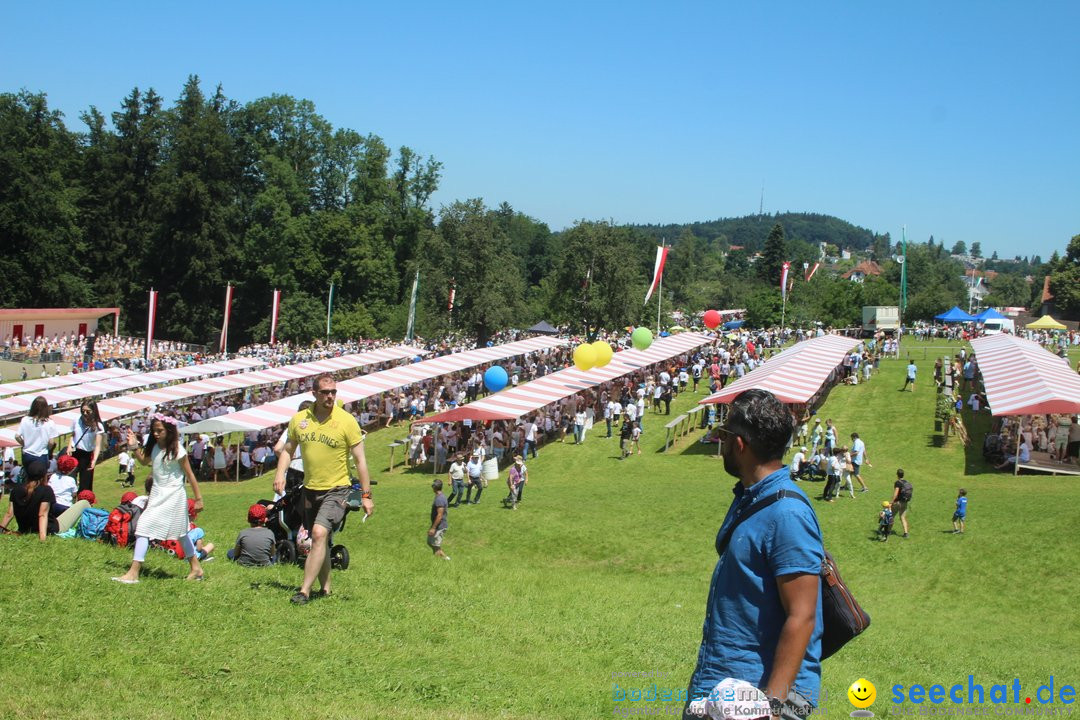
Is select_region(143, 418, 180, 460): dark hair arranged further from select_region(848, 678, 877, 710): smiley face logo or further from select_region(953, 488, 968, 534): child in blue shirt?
select_region(953, 488, 968, 534): child in blue shirt

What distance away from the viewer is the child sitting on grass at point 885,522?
16.1m

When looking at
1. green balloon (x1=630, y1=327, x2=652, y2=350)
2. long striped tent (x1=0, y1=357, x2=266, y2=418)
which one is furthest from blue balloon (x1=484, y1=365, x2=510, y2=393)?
long striped tent (x1=0, y1=357, x2=266, y2=418)

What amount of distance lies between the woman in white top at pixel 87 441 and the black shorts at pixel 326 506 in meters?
4.15

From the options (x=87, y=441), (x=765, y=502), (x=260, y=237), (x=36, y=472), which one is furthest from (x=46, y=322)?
(x=765, y=502)

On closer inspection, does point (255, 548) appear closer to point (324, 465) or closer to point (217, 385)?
point (324, 465)

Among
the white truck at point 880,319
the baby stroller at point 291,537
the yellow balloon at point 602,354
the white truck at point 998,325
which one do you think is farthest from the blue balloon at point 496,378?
the white truck at point 998,325

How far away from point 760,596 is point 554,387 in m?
26.8

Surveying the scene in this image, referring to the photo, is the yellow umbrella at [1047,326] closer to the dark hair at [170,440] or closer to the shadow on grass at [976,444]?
the shadow on grass at [976,444]

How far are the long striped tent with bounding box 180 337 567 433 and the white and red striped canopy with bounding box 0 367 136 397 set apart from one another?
8049 mm

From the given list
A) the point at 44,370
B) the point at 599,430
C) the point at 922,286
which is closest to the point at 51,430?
the point at 599,430

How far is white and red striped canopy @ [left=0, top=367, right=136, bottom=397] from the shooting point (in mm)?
29203

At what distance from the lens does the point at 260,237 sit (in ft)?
221

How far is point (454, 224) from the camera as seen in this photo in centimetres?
5728

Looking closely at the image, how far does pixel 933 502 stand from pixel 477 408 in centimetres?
1206
